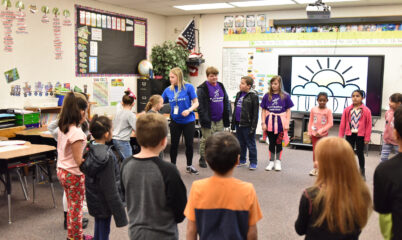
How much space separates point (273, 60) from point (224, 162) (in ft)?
21.5

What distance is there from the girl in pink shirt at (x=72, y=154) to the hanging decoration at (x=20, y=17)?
11.4 ft

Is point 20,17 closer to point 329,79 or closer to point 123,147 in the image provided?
point 123,147

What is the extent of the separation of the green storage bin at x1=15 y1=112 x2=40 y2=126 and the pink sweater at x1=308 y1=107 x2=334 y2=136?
12.5 feet

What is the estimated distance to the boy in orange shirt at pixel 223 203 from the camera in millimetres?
1571

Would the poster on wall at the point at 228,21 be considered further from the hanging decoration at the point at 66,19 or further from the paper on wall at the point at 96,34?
the hanging decoration at the point at 66,19

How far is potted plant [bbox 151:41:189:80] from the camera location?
8070 millimetres

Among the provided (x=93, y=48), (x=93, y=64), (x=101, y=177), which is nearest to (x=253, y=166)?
(x=101, y=177)

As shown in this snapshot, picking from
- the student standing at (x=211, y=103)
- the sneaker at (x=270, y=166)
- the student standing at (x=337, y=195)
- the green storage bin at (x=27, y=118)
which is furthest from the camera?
the sneaker at (x=270, y=166)

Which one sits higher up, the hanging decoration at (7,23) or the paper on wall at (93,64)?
the hanging decoration at (7,23)

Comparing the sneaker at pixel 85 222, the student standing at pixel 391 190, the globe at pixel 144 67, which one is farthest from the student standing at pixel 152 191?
the globe at pixel 144 67

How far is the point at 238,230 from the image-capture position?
5.17ft

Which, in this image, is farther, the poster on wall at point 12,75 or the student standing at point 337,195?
the poster on wall at point 12,75

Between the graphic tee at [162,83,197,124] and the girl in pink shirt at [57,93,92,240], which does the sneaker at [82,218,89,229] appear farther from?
the graphic tee at [162,83,197,124]

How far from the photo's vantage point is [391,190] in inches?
64.7
